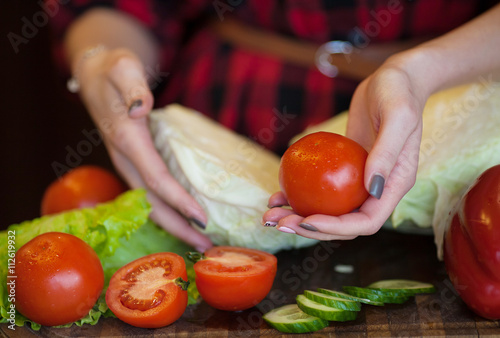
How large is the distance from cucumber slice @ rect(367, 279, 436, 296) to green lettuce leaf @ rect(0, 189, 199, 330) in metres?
0.43

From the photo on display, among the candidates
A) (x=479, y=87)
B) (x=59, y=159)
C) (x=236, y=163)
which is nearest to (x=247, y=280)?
(x=236, y=163)

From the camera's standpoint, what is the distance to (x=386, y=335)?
3.55 ft

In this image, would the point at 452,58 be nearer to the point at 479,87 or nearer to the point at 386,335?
the point at 479,87

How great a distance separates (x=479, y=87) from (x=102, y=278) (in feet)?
3.57

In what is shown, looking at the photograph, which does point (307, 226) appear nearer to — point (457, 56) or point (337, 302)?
point (337, 302)

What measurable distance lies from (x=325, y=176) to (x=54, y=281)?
60 centimetres

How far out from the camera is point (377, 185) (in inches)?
39.9

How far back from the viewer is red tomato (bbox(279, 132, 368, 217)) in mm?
1056

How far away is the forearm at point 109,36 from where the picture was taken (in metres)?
1.82

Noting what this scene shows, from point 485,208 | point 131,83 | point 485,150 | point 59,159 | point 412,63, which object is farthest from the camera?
point 59,159

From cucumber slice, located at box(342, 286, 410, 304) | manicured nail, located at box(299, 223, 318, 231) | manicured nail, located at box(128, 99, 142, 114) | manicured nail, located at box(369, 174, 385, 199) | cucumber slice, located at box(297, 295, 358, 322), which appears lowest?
cucumber slice, located at box(342, 286, 410, 304)

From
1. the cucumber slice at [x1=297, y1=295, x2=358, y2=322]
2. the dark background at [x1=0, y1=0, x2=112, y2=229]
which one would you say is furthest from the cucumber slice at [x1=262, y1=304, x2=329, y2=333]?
the dark background at [x1=0, y1=0, x2=112, y2=229]

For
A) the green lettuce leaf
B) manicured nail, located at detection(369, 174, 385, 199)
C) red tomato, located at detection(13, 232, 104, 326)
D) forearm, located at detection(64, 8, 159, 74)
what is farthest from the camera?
forearm, located at detection(64, 8, 159, 74)

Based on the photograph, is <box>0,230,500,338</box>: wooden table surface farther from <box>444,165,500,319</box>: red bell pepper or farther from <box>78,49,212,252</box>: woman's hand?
<box>78,49,212,252</box>: woman's hand
